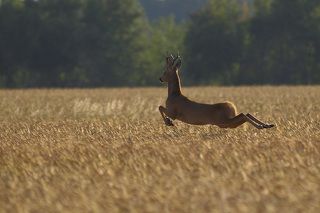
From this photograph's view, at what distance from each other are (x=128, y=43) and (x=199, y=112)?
238 feet

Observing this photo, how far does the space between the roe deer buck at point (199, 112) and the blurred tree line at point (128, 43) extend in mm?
62762

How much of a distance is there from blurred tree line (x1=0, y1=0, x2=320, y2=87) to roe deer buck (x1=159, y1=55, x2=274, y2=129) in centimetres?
6276

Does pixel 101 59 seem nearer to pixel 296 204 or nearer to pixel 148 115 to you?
pixel 148 115

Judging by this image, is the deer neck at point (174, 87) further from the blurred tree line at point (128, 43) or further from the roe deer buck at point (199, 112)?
the blurred tree line at point (128, 43)

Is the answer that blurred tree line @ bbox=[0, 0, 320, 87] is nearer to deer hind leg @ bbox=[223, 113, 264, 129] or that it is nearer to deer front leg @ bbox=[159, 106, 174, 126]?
deer front leg @ bbox=[159, 106, 174, 126]

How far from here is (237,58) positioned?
3211 inches

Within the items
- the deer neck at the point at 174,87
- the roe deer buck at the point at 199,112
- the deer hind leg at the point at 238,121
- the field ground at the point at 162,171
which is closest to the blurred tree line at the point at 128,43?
the deer neck at the point at 174,87

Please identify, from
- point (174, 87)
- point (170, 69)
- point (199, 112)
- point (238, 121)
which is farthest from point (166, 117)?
point (238, 121)

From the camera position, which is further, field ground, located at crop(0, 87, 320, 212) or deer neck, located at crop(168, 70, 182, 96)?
deer neck, located at crop(168, 70, 182, 96)

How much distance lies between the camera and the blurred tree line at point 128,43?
78688 mm

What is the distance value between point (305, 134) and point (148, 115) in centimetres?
1085

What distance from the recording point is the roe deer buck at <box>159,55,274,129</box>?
540 inches

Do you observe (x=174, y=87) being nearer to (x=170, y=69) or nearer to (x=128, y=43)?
(x=170, y=69)

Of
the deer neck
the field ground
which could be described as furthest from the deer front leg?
the field ground
